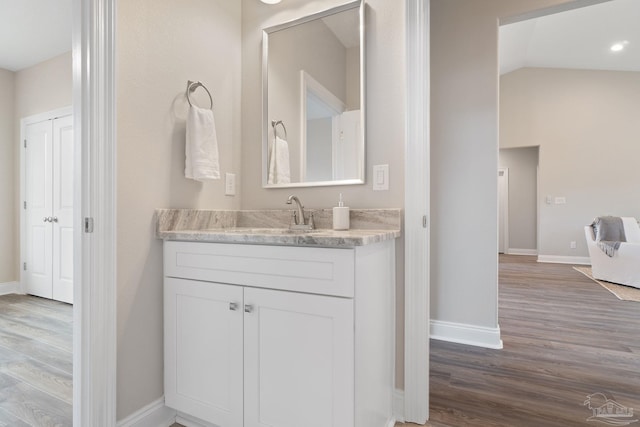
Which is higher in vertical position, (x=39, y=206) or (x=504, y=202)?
(x=504, y=202)

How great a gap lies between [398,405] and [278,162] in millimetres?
1447

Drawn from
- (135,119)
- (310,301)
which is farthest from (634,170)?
(135,119)

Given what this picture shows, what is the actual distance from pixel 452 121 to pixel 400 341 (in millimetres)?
1871

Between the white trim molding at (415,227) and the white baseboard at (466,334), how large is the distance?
1.17 metres

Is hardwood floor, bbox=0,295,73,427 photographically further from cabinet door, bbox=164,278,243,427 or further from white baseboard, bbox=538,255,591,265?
white baseboard, bbox=538,255,591,265

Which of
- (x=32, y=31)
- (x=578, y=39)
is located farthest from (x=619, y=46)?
(x=32, y=31)

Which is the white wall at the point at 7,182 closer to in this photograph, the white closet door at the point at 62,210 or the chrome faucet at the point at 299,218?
the white closet door at the point at 62,210

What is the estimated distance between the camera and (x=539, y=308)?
334cm

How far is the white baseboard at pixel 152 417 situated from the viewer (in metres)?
1.37

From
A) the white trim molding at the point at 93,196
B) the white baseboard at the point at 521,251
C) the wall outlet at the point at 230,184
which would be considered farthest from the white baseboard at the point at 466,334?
the white baseboard at the point at 521,251

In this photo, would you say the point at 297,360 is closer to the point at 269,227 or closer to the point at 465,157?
the point at 269,227

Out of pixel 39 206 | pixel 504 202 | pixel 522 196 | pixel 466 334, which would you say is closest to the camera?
pixel 466 334

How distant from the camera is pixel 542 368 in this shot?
205cm

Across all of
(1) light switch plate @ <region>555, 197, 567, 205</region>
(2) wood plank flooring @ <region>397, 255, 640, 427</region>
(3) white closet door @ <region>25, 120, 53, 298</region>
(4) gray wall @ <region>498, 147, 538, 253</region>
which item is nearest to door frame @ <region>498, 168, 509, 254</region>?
(4) gray wall @ <region>498, 147, 538, 253</region>
